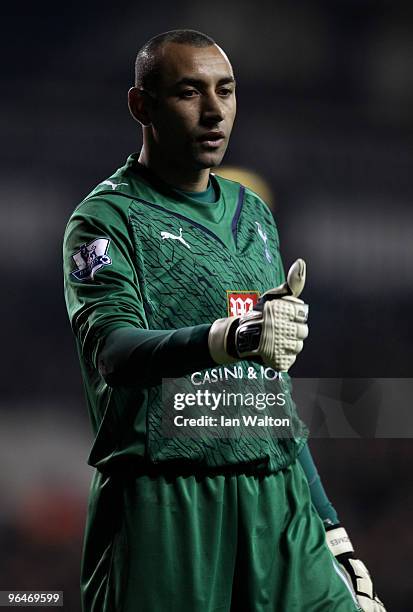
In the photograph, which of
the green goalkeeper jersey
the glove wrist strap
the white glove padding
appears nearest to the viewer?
the white glove padding

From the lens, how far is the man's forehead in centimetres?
151

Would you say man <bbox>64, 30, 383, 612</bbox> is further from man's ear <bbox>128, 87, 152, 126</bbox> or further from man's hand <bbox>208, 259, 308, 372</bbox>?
man's hand <bbox>208, 259, 308, 372</bbox>

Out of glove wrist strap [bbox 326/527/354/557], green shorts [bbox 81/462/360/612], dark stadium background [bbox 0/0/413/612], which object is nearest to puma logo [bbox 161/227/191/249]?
green shorts [bbox 81/462/360/612]

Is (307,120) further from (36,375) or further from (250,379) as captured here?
(250,379)

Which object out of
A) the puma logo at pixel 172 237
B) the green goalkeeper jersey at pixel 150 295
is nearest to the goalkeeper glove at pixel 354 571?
the green goalkeeper jersey at pixel 150 295

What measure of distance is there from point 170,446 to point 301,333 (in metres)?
0.29

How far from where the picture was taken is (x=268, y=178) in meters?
2.93

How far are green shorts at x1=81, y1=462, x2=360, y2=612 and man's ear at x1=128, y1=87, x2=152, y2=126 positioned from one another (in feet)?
1.64

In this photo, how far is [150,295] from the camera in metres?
1.44

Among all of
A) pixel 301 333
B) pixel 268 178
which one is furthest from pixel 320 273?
pixel 301 333

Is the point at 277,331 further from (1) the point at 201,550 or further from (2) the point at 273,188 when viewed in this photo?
(2) the point at 273,188

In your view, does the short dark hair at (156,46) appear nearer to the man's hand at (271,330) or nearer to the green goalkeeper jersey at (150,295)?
the green goalkeeper jersey at (150,295)

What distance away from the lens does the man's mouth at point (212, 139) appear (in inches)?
59.6

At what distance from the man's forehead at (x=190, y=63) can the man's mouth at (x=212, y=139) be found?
2.9 inches
